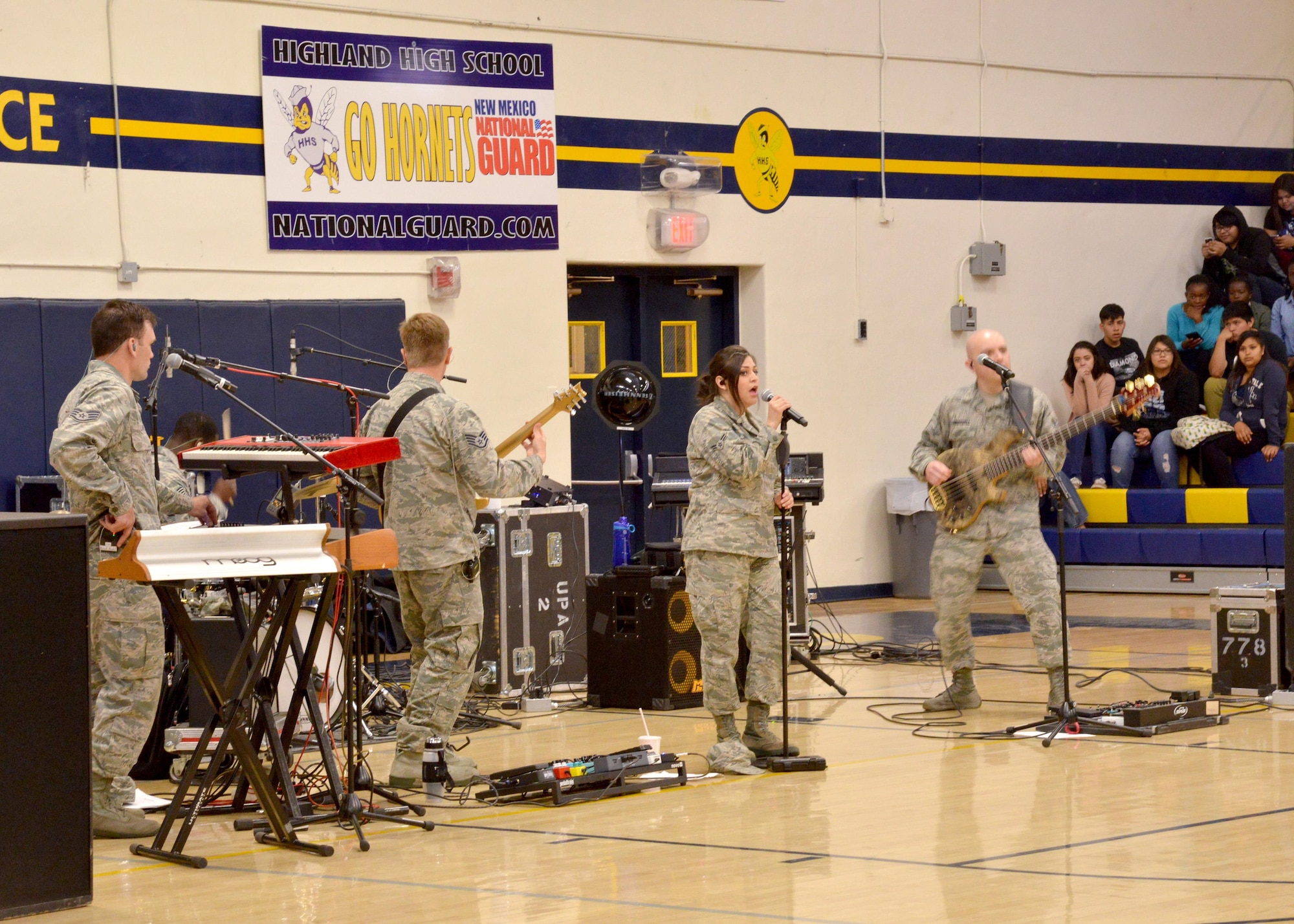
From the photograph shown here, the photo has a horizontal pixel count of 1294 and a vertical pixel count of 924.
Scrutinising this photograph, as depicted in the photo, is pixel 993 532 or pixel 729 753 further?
pixel 993 532

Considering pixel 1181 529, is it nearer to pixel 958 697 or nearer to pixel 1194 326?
pixel 1194 326

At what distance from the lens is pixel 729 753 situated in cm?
735

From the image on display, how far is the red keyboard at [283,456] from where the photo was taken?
19.3ft

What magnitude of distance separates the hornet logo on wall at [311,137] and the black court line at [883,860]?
273 inches

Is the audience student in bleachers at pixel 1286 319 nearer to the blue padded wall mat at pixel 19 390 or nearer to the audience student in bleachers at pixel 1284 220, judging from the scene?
the audience student in bleachers at pixel 1284 220

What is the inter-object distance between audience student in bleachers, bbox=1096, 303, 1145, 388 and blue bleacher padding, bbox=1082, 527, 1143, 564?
1.51m

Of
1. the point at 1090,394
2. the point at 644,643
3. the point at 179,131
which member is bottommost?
the point at 644,643

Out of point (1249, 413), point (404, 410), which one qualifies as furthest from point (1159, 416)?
point (404, 410)

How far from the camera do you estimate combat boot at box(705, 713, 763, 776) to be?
7.34 m

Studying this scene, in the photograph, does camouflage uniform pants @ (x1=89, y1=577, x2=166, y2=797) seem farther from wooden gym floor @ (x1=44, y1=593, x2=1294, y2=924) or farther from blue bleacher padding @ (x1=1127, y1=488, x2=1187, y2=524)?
blue bleacher padding @ (x1=1127, y1=488, x2=1187, y2=524)

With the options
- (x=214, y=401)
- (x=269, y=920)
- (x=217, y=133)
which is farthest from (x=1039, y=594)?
(x=217, y=133)

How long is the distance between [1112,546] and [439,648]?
9.32 m

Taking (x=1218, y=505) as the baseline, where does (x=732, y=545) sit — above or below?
above

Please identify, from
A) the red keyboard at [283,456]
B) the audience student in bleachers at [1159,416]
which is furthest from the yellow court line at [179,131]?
the audience student in bleachers at [1159,416]
